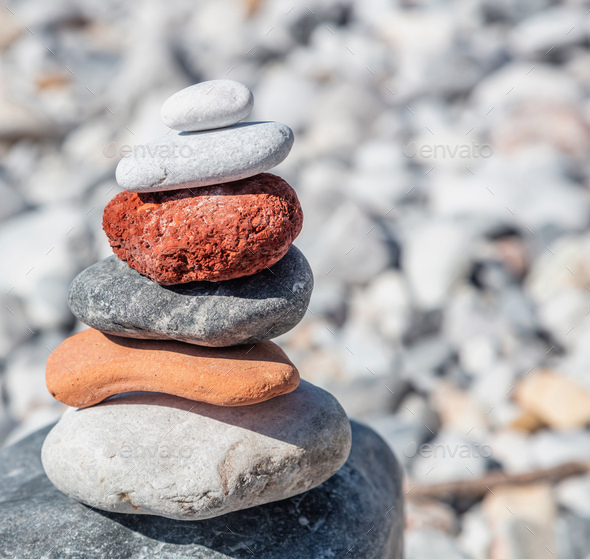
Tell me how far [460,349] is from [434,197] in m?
3.55

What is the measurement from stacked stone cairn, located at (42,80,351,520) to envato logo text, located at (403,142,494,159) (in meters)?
8.90

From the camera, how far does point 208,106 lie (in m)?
2.77

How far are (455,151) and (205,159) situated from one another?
9492 mm

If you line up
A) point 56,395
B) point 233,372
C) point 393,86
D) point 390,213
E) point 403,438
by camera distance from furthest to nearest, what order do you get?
point 393,86
point 390,213
point 403,438
point 56,395
point 233,372

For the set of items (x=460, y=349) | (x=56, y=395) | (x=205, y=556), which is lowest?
(x=460, y=349)

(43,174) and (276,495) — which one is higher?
(276,495)

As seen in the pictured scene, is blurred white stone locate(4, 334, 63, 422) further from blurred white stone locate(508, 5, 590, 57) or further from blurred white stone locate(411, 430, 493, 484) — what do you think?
blurred white stone locate(508, 5, 590, 57)

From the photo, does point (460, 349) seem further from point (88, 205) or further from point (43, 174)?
point (43, 174)

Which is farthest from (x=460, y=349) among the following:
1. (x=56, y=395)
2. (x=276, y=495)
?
(x=56, y=395)

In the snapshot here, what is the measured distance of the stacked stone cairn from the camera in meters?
2.74

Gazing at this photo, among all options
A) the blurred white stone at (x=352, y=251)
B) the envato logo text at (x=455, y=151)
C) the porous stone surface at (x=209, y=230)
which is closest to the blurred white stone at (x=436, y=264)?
the blurred white stone at (x=352, y=251)

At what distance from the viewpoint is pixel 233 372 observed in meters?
2.87

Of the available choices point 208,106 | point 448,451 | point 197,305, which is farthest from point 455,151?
point 197,305

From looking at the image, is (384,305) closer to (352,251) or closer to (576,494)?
(352,251)
